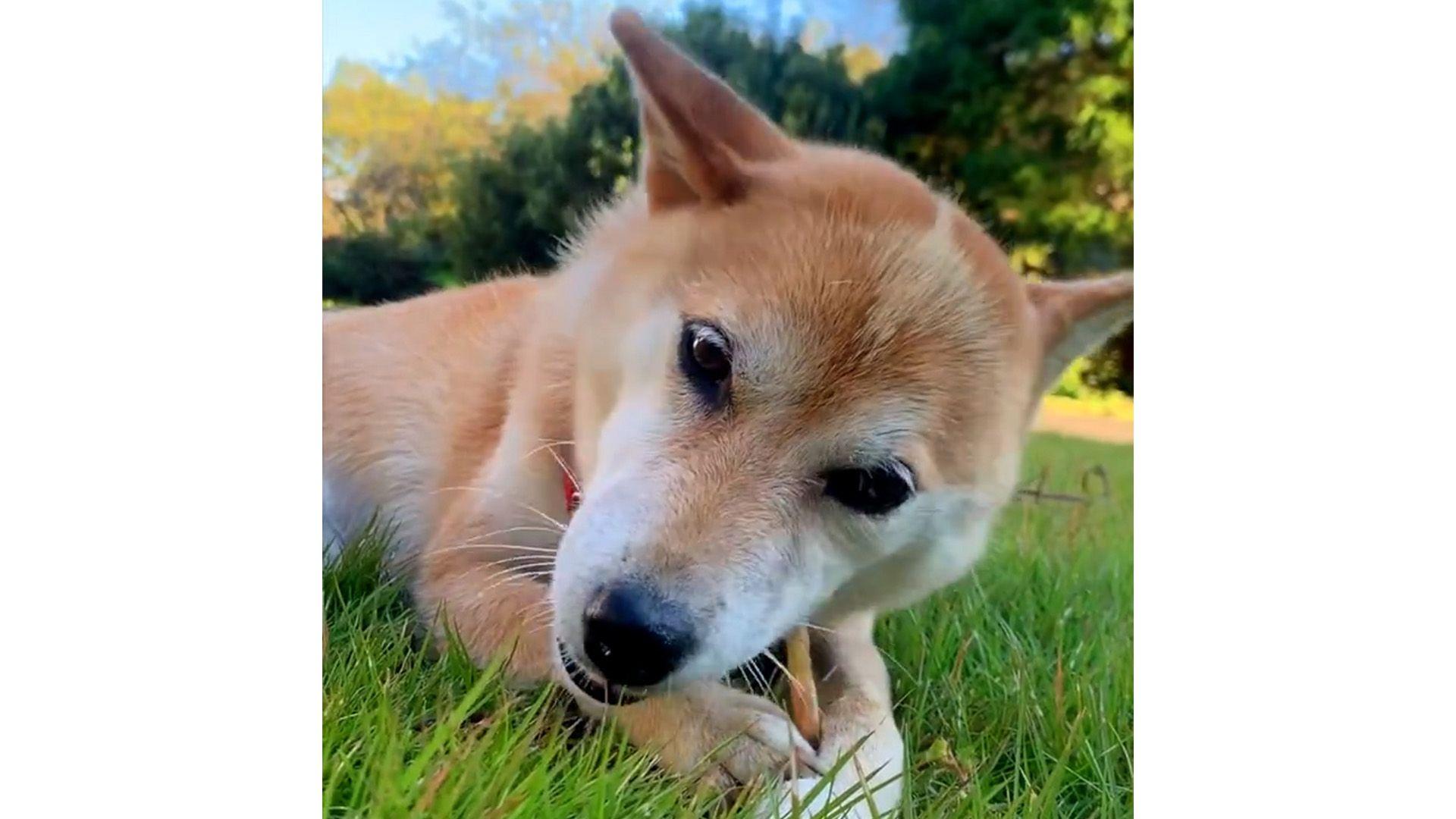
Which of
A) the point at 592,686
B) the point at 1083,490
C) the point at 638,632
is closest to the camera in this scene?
the point at 638,632

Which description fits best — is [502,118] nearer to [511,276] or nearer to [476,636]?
[511,276]

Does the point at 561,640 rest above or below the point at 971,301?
below

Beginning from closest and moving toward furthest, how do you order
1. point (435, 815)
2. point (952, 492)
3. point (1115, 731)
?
point (435, 815)
point (952, 492)
point (1115, 731)

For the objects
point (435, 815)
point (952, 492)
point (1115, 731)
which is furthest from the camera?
point (1115, 731)

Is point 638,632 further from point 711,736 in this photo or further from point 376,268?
point 376,268

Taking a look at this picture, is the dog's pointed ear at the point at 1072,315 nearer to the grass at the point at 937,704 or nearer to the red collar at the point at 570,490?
the grass at the point at 937,704

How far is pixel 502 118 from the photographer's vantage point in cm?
137

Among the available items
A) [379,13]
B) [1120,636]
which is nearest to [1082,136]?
[1120,636]

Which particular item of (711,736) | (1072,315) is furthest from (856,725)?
(1072,315)

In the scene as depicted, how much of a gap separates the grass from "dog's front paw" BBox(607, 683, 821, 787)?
0.07 feet

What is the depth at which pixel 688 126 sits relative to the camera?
4.31 ft

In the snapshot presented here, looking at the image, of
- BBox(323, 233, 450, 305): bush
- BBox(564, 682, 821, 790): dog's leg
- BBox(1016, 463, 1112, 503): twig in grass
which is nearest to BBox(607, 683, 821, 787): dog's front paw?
BBox(564, 682, 821, 790): dog's leg

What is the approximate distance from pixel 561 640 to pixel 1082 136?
80 centimetres

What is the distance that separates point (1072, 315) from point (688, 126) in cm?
46
